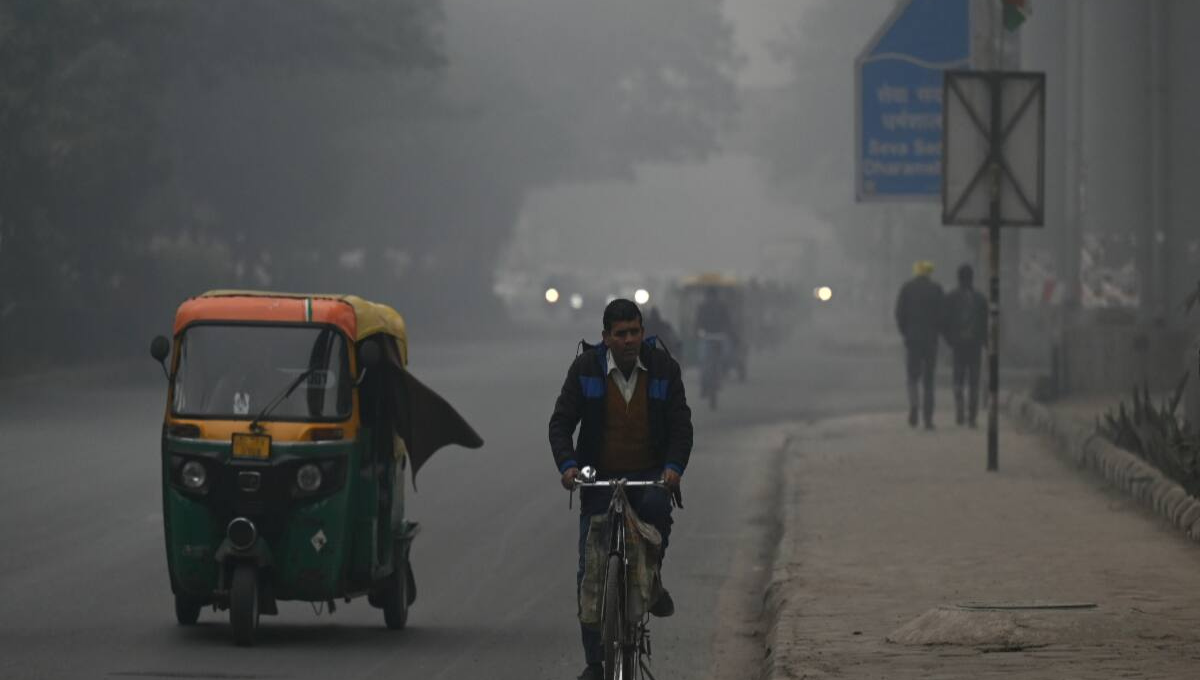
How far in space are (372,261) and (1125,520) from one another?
53.8 metres

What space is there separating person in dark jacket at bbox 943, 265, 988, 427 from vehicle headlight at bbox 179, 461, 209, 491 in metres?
15.9

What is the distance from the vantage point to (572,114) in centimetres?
8594

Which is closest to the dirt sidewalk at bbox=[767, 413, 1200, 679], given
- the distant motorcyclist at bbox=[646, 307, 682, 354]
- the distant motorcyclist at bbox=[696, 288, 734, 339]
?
the distant motorcyclist at bbox=[646, 307, 682, 354]

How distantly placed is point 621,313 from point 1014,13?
17328 mm

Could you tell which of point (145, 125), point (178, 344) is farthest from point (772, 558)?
point (145, 125)

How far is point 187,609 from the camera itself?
451 inches

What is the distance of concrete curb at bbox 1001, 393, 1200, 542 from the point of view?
14805 mm

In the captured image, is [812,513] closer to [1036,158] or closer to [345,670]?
[1036,158]

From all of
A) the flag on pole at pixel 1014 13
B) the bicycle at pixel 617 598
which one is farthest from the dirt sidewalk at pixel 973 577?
the flag on pole at pixel 1014 13

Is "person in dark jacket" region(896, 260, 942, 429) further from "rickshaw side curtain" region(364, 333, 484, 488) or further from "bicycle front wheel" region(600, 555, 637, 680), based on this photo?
"bicycle front wheel" region(600, 555, 637, 680)

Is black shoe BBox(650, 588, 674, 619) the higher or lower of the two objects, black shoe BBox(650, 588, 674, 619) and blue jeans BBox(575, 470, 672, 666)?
the lower

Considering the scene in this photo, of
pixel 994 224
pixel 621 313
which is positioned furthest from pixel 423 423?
pixel 994 224

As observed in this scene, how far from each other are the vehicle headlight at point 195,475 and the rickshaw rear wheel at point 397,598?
1189 millimetres

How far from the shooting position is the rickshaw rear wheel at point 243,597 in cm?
1074
